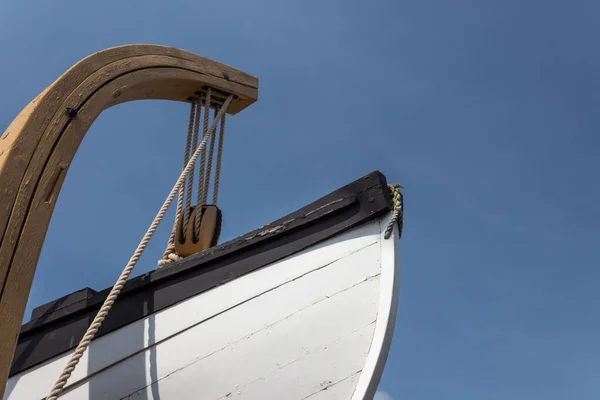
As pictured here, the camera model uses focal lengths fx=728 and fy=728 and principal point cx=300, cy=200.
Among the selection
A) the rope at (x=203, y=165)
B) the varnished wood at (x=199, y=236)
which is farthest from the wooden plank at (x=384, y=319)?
the rope at (x=203, y=165)

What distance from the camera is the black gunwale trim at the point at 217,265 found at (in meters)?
3.32

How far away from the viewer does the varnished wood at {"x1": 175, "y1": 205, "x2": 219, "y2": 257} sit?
4.18 metres

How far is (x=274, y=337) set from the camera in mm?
3162

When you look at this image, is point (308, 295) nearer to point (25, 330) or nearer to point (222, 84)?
point (25, 330)

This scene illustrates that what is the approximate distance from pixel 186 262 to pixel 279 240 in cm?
47

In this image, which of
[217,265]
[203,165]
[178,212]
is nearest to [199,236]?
[178,212]

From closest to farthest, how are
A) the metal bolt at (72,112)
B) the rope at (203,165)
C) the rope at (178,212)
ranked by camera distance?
the metal bolt at (72,112) < the rope at (178,212) < the rope at (203,165)

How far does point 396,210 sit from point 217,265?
87cm

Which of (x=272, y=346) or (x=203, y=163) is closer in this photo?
(x=272, y=346)

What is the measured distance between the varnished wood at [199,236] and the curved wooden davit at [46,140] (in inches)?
29.7

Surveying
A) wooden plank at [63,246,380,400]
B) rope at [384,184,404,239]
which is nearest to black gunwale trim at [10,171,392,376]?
rope at [384,184,404,239]

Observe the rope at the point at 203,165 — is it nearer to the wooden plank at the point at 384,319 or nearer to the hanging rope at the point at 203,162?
the hanging rope at the point at 203,162

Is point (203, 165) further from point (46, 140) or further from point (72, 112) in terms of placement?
point (46, 140)

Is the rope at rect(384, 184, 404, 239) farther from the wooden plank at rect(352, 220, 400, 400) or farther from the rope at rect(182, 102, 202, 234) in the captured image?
the rope at rect(182, 102, 202, 234)
